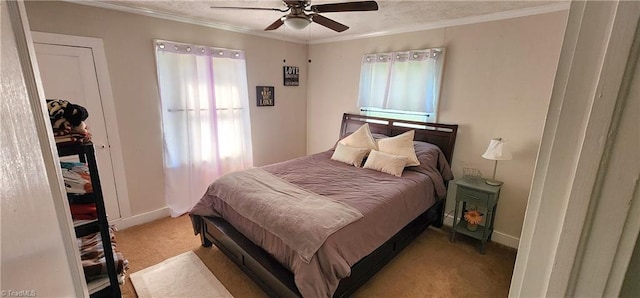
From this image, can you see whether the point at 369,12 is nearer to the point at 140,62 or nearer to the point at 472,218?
the point at 472,218

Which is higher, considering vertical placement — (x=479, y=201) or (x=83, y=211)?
(x=83, y=211)

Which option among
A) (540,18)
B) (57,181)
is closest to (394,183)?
(540,18)

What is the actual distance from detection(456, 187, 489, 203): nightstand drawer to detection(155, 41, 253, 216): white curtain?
2.82m

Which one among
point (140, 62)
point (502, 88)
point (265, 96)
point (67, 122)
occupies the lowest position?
point (67, 122)

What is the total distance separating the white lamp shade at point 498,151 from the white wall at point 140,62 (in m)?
2.98

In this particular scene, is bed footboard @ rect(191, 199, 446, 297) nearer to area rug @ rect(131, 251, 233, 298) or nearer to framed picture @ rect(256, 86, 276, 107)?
area rug @ rect(131, 251, 233, 298)

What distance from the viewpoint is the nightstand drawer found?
268 centimetres

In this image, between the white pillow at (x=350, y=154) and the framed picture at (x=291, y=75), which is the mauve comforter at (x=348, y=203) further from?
the framed picture at (x=291, y=75)

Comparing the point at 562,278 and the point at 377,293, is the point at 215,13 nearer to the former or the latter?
the point at 377,293

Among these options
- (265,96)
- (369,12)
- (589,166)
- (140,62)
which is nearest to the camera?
(589,166)

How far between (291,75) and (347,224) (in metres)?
3.05

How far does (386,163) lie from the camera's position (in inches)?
116

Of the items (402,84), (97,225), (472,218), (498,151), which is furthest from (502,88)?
(97,225)

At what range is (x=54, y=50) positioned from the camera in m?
2.40
